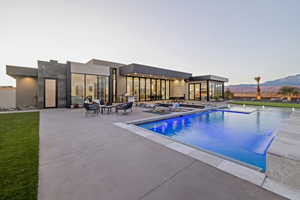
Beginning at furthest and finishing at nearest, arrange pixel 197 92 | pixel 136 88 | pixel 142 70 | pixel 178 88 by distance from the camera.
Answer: pixel 197 92, pixel 178 88, pixel 136 88, pixel 142 70

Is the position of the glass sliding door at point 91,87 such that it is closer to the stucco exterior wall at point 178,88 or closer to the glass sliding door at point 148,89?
the glass sliding door at point 148,89

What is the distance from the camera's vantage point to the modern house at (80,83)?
10352 millimetres

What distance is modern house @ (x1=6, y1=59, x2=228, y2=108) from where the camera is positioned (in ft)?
34.0

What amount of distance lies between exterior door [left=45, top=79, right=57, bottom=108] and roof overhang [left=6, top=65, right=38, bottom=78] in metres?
3.10

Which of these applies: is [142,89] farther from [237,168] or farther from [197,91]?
[237,168]

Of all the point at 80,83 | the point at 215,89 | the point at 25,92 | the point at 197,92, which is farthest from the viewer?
the point at 215,89

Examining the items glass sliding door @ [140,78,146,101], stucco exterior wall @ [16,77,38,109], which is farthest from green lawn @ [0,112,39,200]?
glass sliding door @ [140,78,146,101]

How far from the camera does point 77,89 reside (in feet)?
36.2

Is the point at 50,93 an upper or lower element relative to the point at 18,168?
upper

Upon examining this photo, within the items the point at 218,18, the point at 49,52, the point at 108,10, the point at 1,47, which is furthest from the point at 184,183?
the point at 1,47

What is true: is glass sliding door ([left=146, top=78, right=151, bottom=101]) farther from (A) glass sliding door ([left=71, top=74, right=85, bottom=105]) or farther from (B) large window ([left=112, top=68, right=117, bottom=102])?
(A) glass sliding door ([left=71, top=74, right=85, bottom=105])

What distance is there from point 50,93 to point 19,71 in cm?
388

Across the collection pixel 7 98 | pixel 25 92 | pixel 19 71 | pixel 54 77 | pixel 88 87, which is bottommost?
pixel 7 98

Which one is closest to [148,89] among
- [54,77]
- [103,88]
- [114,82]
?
[114,82]
